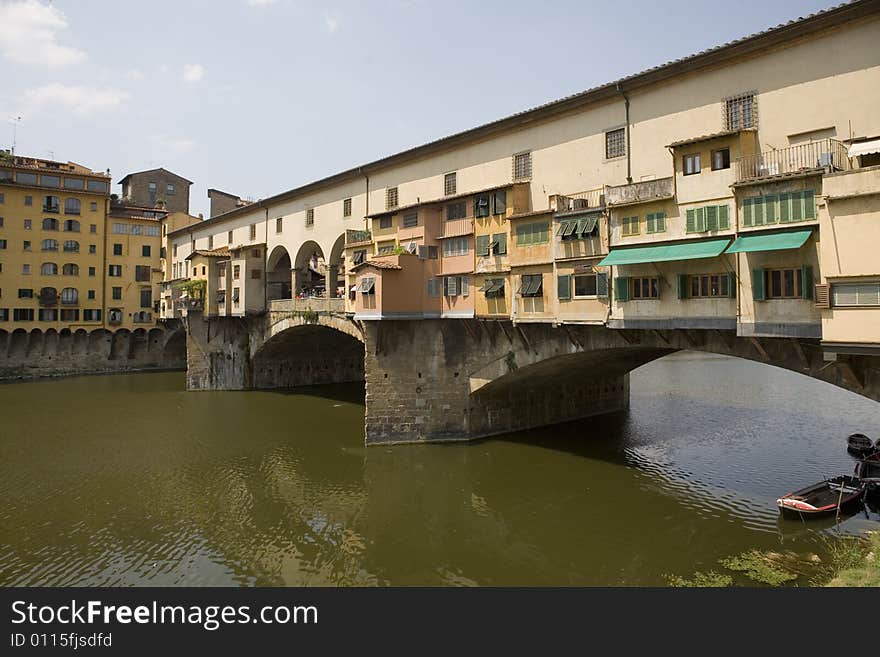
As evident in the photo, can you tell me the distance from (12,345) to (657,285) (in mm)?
60696

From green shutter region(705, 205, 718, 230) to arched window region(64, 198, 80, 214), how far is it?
2446 inches

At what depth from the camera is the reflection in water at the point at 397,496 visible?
15.5m

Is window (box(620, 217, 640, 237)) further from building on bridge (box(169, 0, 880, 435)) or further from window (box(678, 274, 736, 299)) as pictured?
window (box(678, 274, 736, 299))

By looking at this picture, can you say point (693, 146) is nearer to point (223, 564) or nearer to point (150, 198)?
point (223, 564)

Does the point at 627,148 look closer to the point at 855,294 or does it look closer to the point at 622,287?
the point at 622,287

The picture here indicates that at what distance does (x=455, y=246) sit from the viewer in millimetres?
26703

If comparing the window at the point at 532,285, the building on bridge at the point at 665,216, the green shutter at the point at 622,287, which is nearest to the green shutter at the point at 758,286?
the building on bridge at the point at 665,216

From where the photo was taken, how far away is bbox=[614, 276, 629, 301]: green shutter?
2028cm

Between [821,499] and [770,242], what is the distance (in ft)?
28.5

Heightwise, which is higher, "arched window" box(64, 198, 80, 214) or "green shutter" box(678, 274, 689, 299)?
"arched window" box(64, 198, 80, 214)

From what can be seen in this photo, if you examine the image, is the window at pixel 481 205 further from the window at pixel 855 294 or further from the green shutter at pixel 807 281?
the window at pixel 855 294

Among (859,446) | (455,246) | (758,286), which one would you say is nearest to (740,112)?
(758,286)

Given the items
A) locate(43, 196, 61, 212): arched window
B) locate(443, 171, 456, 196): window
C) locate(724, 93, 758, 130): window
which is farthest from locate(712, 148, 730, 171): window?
locate(43, 196, 61, 212): arched window
